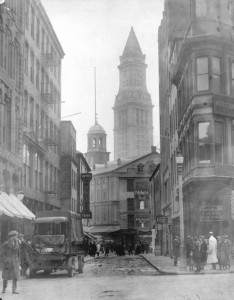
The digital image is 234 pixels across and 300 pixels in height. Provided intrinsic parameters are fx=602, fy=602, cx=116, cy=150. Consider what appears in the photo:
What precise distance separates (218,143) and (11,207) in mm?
11476

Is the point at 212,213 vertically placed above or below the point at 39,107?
below

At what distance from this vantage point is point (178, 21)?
4528 cm

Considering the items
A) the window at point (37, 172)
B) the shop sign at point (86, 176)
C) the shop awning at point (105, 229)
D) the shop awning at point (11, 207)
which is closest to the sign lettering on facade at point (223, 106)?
the shop awning at point (11, 207)

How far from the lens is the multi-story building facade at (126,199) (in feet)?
330

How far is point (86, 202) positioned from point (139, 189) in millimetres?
28854

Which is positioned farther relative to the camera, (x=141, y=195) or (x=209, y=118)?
(x=141, y=195)

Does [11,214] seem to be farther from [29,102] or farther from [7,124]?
[29,102]

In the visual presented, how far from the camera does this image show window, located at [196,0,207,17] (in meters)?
33.7

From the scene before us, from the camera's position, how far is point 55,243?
23.4 meters

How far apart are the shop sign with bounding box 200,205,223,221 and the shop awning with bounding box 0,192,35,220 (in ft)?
29.9

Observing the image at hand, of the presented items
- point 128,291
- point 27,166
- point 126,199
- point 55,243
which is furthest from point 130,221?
point 128,291

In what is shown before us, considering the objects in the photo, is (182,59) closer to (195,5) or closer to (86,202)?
(195,5)

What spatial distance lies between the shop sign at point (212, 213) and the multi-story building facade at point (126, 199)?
222 ft

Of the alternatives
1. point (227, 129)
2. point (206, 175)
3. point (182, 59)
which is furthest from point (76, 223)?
point (182, 59)
